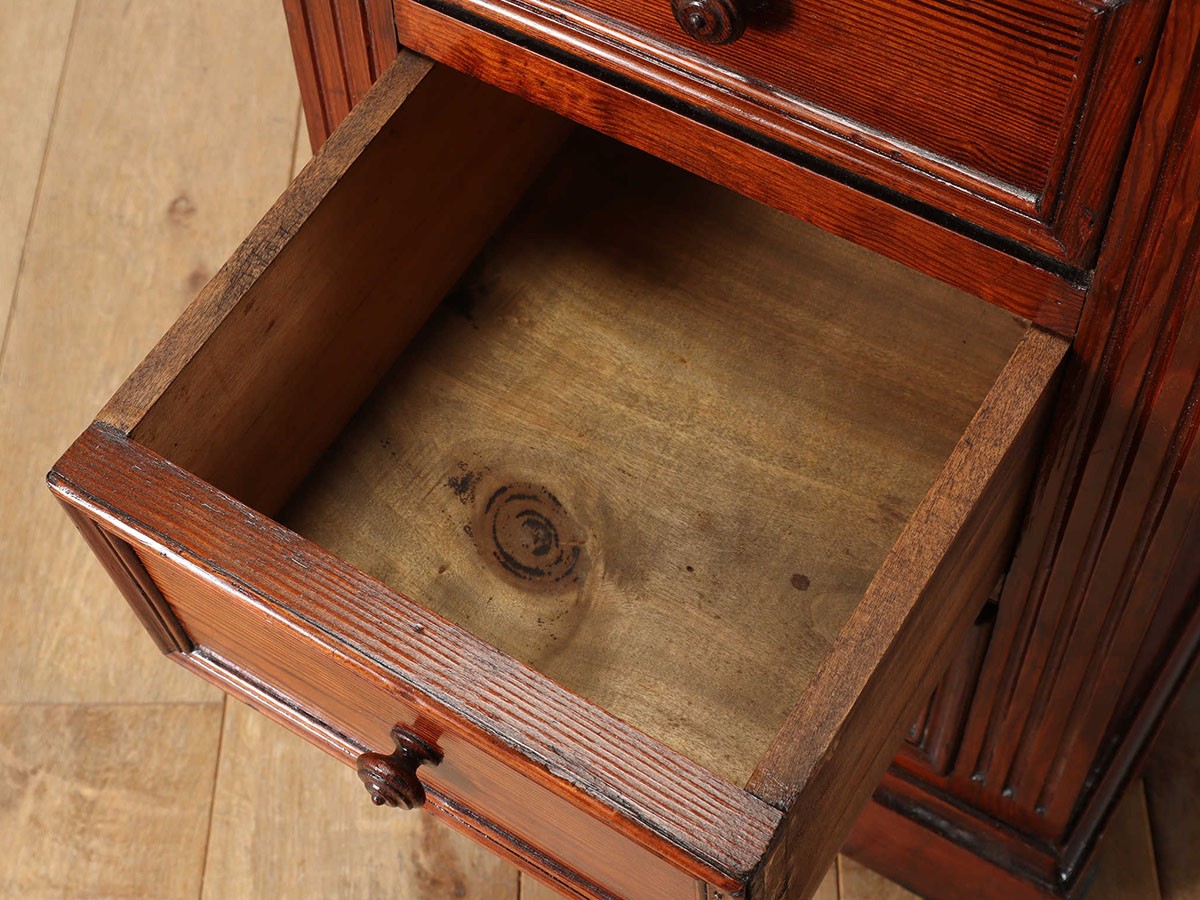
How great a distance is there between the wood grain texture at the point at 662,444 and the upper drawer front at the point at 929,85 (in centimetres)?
20

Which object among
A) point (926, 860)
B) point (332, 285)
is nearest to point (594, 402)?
point (332, 285)

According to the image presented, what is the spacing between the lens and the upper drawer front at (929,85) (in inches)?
18.9

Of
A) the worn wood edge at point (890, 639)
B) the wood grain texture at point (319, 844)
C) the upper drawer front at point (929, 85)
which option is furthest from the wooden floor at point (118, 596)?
the upper drawer front at point (929, 85)

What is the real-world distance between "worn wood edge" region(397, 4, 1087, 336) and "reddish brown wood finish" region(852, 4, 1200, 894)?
0.07 feet

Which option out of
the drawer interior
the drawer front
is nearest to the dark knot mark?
the drawer interior

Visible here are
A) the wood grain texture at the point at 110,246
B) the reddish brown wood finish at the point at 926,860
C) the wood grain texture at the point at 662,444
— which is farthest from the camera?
the wood grain texture at the point at 110,246

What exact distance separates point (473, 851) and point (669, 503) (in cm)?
40

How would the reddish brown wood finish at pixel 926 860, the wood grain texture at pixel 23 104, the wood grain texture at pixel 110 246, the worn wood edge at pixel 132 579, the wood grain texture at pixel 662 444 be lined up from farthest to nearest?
the wood grain texture at pixel 23 104 < the wood grain texture at pixel 110 246 < the reddish brown wood finish at pixel 926 860 < the wood grain texture at pixel 662 444 < the worn wood edge at pixel 132 579

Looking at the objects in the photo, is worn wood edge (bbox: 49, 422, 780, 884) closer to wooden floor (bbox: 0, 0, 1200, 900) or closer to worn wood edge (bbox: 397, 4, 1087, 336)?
worn wood edge (bbox: 397, 4, 1087, 336)

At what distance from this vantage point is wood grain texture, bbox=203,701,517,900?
40.4 inches

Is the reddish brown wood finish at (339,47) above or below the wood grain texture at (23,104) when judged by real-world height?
below

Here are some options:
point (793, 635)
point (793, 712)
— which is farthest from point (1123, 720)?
point (793, 712)

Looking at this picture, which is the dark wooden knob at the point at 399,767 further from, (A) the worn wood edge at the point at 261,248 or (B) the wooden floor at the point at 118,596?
(B) the wooden floor at the point at 118,596

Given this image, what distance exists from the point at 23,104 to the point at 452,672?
950 millimetres
